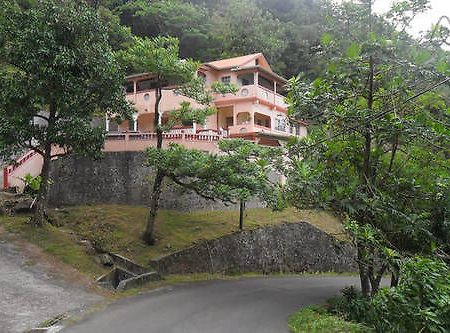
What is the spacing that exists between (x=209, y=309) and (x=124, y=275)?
3919 mm

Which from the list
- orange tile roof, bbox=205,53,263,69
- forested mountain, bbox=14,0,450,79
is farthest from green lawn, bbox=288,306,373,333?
forested mountain, bbox=14,0,450,79

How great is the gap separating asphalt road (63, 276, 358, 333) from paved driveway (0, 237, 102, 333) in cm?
94

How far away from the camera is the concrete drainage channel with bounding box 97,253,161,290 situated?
13070 mm

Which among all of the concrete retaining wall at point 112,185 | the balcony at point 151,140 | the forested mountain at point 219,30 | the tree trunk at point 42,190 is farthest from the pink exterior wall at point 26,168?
the forested mountain at point 219,30

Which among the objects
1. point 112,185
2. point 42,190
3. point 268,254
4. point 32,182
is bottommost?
point 268,254

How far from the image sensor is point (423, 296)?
252 inches

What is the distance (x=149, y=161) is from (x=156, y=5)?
73.9 ft

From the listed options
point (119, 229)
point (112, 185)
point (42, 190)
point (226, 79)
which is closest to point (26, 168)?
point (112, 185)

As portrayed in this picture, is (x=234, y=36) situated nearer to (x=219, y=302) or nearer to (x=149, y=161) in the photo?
(x=149, y=161)

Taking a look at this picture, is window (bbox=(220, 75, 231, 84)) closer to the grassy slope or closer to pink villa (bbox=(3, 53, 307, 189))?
pink villa (bbox=(3, 53, 307, 189))

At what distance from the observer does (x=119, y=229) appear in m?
16.8

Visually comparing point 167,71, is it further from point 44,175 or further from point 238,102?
point 238,102

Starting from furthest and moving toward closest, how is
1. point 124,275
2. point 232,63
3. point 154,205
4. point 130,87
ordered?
point 130,87, point 232,63, point 154,205, point 124,275

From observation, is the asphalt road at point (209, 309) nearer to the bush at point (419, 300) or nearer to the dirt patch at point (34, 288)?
the dirt patch at point (34, 288)
